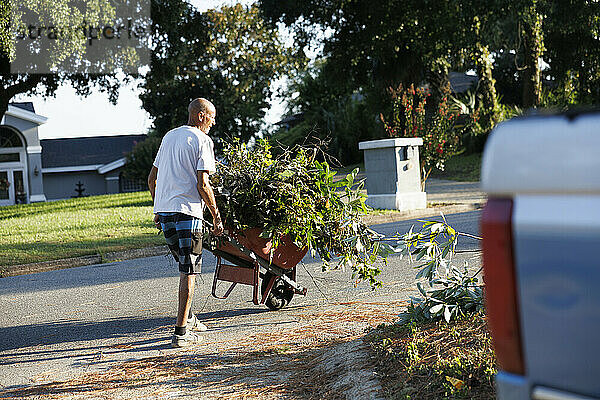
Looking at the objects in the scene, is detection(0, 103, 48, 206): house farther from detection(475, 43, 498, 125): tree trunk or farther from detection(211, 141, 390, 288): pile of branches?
detection(211, 141, 390, 288): pile of branches

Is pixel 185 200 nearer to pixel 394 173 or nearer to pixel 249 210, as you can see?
pixel 249 210

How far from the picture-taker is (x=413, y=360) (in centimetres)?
430

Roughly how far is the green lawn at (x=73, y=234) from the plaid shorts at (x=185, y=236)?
6.79 meters

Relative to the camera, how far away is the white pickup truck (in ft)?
5.80

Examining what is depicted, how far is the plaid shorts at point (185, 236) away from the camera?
233 inches

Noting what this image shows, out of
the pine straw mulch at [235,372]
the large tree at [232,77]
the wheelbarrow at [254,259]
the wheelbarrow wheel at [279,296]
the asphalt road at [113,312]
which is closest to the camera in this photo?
the pine straw mulch at [235,372]

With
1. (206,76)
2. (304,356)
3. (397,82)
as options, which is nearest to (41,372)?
(304,356)

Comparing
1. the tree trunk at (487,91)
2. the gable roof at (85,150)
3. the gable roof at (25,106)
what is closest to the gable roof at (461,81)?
the tree trunk at (487,91)

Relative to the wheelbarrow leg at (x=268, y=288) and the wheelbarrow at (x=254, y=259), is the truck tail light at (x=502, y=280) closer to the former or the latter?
the wheelbarrow at (x=254, y=259)

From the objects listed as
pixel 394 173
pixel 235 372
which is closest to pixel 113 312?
pixel 235 372

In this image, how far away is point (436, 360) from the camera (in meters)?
4.25

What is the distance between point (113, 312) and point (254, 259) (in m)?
2.00

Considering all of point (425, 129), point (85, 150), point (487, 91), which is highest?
point (85, 150)

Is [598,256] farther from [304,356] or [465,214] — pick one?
[465,214]
